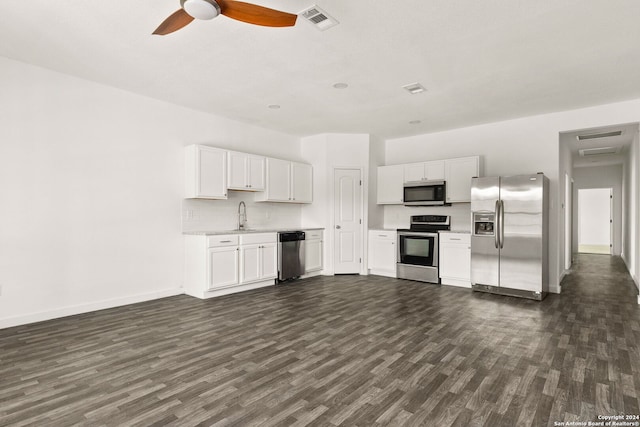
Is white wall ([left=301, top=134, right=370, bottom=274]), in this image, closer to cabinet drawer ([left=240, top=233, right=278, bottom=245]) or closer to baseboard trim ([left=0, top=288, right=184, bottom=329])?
cabinet drawer ([left=240, top=233, right=278, bottom=245])

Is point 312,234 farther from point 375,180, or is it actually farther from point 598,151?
point 598,151

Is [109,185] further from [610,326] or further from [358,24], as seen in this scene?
[610,326]

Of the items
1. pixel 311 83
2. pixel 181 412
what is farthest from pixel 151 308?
pixel 311 83

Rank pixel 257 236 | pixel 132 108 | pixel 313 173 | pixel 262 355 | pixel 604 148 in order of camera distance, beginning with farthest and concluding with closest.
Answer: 1. pixel 604 148
2. pixel 313 173
3. pixel 257 236
4. pixel 132 108
5. pixel 262 355

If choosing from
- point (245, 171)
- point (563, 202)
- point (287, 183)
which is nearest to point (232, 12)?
point (245, 171)

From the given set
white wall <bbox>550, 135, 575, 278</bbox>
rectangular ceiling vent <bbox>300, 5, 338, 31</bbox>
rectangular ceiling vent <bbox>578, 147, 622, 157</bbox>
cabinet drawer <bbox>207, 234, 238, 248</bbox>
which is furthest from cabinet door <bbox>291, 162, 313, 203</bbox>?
rectangular ceiling vent <bbox>578, 147, 622, 157</bbox>

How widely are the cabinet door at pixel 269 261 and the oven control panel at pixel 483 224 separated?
3236mm

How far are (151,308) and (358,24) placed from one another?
400 centimetres

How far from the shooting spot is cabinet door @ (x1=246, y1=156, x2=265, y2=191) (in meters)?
5.68

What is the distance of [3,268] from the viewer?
3.58 m

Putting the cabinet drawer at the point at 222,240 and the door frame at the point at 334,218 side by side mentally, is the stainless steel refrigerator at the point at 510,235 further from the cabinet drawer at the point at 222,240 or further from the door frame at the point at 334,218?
the cabinet drawer at the point at 222,240

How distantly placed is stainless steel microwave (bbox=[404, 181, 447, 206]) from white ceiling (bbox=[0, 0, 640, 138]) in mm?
1442

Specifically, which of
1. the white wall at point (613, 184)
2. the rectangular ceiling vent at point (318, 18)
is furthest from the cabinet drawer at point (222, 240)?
the white wall at point (613, 184)

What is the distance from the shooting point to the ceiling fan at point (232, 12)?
2.20 m
